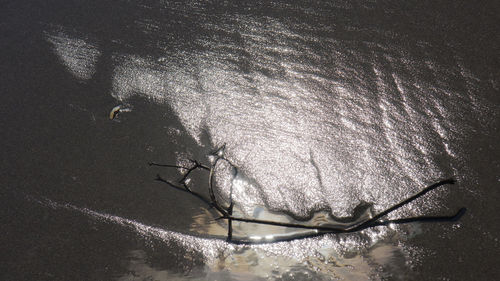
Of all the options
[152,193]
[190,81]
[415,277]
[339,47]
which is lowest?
[415,277]

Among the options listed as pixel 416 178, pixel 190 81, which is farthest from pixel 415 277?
pixel 190 81

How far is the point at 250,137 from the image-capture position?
5.76 feet

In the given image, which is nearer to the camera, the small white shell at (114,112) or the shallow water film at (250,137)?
the shallow water film at (250,137)

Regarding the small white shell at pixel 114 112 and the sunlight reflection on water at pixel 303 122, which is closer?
the sunlight reflection on water at pixel 303 122

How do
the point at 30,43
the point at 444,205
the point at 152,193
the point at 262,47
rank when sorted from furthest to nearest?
the point at 30,43, the point at 262,47, the point at 152,193, the point at 444,205

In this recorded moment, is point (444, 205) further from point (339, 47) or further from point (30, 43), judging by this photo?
point (30, 43)

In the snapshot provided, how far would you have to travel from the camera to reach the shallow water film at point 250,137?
1.44 m

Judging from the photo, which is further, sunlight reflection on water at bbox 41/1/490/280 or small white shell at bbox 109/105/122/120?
small white shell at bbox 109/105/122/120

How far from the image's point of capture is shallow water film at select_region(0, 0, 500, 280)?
1.44 metres

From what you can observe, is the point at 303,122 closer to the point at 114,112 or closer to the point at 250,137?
the point at 250,137

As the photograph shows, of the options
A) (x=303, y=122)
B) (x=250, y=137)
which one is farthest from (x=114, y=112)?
(x=303, y=122)

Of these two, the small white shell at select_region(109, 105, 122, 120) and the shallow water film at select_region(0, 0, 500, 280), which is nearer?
the shallow water film at select_region(0, 0, 500, 280)

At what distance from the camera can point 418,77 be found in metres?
1.85

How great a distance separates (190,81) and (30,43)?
938 mm
